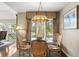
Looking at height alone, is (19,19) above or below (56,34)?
above

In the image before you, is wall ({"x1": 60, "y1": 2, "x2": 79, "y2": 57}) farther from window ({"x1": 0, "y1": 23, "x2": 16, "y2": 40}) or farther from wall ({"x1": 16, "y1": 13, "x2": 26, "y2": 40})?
window ({"x1": 0, "y1": 23, "x2": 16, "y2": 40})

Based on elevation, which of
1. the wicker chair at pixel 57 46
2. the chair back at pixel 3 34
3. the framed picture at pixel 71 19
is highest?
the framed picture at pixel 71 19

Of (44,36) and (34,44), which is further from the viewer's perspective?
(44,36)

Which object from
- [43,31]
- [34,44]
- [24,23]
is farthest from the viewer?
[24,23]

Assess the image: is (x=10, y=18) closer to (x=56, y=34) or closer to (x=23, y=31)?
(x=23, y=31)

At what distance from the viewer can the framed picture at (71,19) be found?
354 cm

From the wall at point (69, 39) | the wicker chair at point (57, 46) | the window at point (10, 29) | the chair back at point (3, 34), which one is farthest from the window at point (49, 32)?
the chair back at point (3, 34)

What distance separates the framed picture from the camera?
3543mm

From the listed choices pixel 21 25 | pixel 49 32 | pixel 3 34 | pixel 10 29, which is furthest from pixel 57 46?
pixel 3 34

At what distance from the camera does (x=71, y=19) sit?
3.72 meters

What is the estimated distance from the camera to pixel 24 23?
4.30 meters

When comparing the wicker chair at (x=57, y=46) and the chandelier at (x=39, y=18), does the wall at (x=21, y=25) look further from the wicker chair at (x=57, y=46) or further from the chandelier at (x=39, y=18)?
the wicker chair at (x=57, y=46)

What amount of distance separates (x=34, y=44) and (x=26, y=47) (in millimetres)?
666

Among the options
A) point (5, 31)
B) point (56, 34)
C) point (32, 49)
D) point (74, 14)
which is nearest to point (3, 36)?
point (5, 31)
